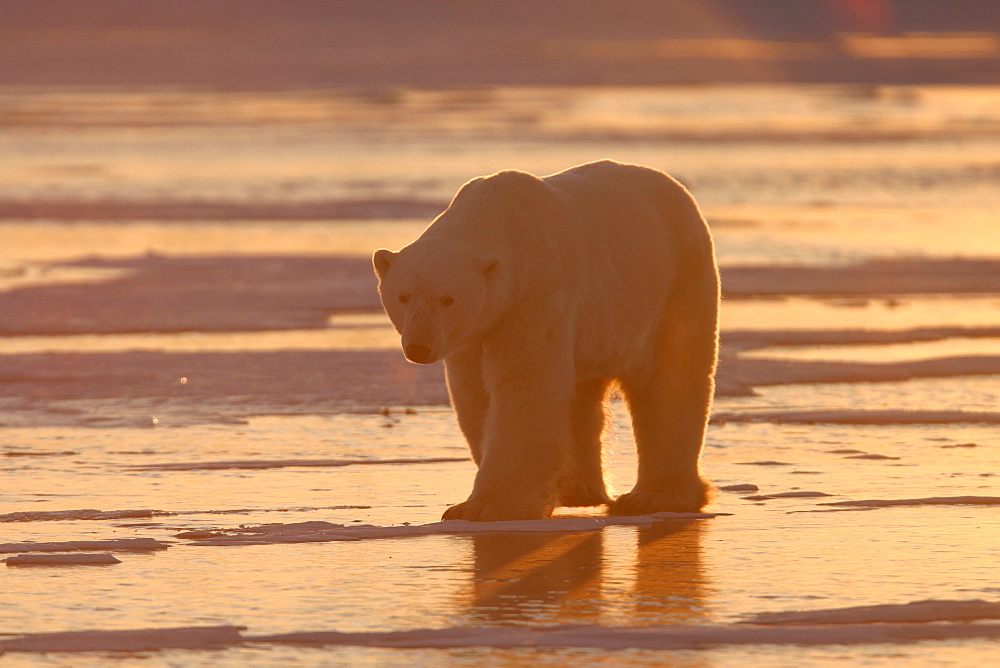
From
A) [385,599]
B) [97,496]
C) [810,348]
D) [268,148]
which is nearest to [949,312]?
[810,348]

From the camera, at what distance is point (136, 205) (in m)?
18.9

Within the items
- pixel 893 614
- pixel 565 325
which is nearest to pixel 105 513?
pixel 565 325

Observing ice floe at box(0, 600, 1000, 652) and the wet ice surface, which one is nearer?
ice floe at box(0, 600, 1000, 652)

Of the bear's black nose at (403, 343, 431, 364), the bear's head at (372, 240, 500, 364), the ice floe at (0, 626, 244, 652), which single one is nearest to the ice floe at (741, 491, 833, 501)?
the bear's head at (372, 240, 500, 364)

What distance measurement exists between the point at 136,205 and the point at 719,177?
6.01 m

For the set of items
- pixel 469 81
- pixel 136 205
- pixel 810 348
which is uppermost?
pixel 469 81

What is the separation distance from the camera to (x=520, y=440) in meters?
6.42

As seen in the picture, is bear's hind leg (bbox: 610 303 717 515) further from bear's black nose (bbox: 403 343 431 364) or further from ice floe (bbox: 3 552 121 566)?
ice floe (bbox: 3 552 121 566)

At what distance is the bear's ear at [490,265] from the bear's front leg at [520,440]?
294mm

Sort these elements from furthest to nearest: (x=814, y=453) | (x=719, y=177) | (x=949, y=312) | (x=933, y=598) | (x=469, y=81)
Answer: (x=469, y=81)
(x=719, y=177)
(x=949, y=312)
(x=814, y=453)
(x=933, y=598)

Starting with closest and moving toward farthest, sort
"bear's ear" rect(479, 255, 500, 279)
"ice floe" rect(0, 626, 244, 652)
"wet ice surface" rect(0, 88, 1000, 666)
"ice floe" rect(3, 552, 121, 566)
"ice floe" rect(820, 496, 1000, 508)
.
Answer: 1. "ice floe" rect(0, 626, 244, 652)
2. "wet ice surface" rect(0, 88, 1000, 666)
3. "ice floe" rect(3, 552, 121, 566)
4. "bear's ear" rect(479, 255, 500, 279)
5. "ice floe" rect(820, 496, 1000, 508)

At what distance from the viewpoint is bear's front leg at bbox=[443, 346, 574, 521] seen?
21.1 ft

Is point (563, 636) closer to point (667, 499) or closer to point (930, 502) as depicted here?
point (667, 499)

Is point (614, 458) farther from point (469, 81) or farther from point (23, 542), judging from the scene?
point (469, 81)
